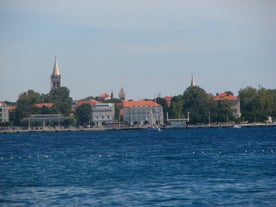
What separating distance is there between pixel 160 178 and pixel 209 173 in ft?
12.5

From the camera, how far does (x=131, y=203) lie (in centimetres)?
3194

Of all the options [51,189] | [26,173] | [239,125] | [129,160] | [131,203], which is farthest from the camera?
[239,125]

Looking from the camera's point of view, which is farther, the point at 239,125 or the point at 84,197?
the point at 239,125

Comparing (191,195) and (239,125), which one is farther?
(239,125)

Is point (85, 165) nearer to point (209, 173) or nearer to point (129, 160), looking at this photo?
point (129, 160)

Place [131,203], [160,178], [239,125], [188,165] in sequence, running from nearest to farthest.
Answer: [131,203]
[160,178]
[188,165]
[239,125]

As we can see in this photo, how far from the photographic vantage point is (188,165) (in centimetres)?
5106

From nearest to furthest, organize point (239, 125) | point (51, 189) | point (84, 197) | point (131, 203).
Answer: point (131, 203), point (84, 197), point (51, 189), point (239, 125)

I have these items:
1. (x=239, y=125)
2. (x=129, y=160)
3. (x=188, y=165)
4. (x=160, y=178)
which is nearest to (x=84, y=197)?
(x=160, y=178)

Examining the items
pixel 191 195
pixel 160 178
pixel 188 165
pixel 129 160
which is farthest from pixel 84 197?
pixel 129 160

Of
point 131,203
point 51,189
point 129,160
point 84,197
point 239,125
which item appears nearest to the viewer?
point 131,203

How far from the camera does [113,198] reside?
33.6 meters

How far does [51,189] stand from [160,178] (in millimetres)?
6964

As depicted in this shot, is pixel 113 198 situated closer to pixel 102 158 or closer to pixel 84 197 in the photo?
pixel 84 197
